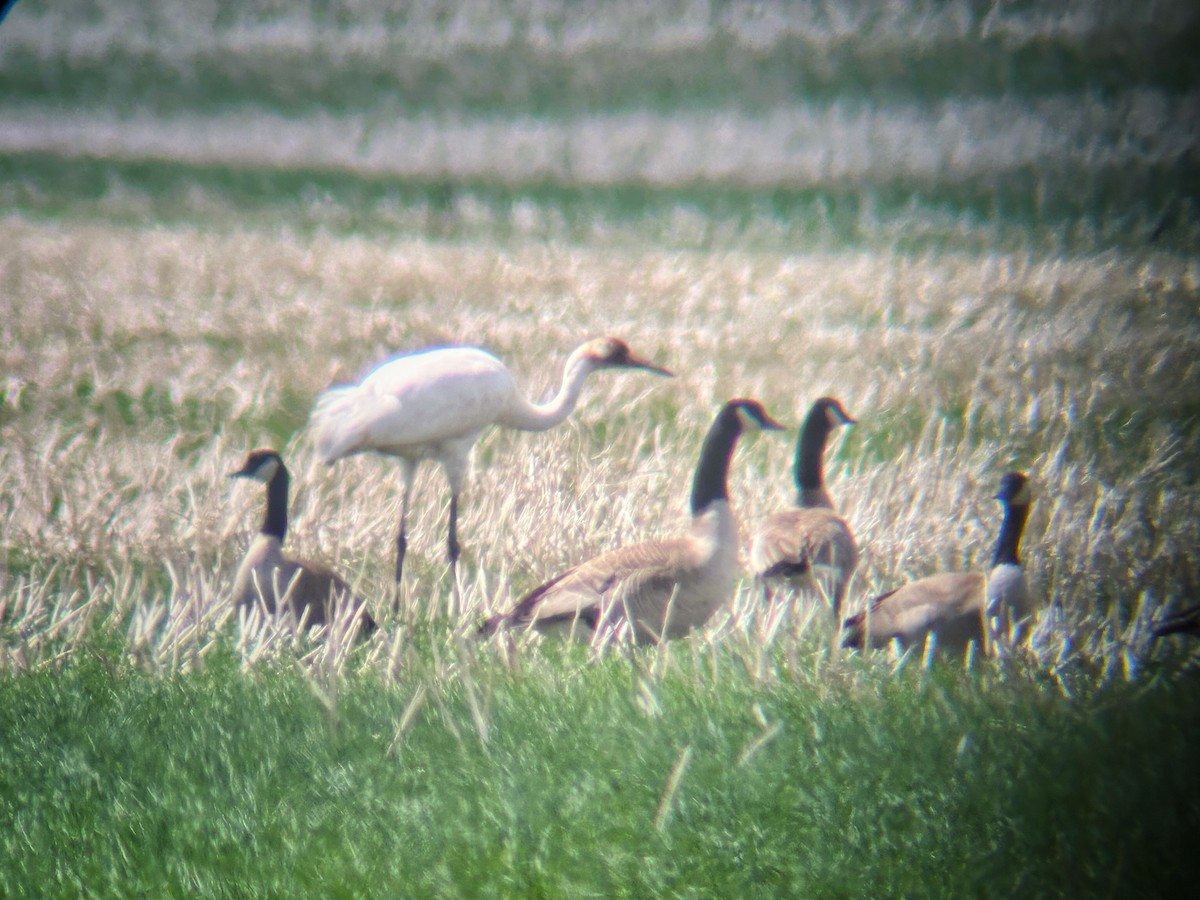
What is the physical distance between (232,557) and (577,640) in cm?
182

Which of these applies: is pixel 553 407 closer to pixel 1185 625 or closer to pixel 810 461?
pixel 810 461

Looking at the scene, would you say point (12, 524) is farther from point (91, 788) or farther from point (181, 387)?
point (91, 788)

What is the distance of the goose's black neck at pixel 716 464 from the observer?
15.1ft

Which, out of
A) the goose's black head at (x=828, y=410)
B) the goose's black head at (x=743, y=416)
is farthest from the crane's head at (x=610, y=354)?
the goose's black head at (x=743, y=416)

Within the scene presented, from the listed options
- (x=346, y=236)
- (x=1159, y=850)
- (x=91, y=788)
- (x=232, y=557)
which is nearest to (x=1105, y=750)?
(x=1159, y=850)

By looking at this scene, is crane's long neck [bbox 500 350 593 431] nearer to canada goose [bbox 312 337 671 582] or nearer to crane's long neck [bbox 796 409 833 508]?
canada goose [bbox 312 337 671 582]

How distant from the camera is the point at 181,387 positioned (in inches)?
269

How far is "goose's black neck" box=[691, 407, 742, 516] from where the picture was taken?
4594mm

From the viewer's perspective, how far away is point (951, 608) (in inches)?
164

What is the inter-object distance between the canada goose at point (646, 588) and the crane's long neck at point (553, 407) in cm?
175

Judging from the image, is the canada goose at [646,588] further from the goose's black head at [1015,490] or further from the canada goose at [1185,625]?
the canada goose at [1185,625]

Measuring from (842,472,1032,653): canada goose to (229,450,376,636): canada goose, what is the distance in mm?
1777

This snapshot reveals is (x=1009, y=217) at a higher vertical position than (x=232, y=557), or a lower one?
higher

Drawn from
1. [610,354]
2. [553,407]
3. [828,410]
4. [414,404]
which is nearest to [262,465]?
[414,404]
